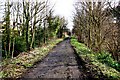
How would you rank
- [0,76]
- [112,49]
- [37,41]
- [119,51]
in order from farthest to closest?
1. [37,41]
2. [112,49]
3. [119,51]
4. [0,76]

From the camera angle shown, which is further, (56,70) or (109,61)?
(109,61)

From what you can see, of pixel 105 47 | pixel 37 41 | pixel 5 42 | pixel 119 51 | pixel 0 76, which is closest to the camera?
pixel 0 76

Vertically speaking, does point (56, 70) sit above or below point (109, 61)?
above

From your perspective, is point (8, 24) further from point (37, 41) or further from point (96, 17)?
point (37, 41)

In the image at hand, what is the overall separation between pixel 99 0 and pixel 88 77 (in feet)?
76.9

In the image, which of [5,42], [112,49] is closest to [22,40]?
[5,42]

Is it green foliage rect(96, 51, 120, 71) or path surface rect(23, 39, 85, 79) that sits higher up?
path surface rect(23, 39, 85, 79)

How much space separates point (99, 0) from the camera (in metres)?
34.5

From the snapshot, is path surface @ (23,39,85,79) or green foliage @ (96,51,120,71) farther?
green foliage @ (96,51,120,71)

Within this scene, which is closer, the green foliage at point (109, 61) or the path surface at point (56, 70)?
the path surface at point (56, 70)

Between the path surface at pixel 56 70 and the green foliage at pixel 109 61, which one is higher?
the path surface at pixel 56 70

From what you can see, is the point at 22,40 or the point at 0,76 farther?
the point at 22,40

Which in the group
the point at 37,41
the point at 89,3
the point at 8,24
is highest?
the point at 89,3

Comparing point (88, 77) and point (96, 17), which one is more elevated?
point (96, 17)
